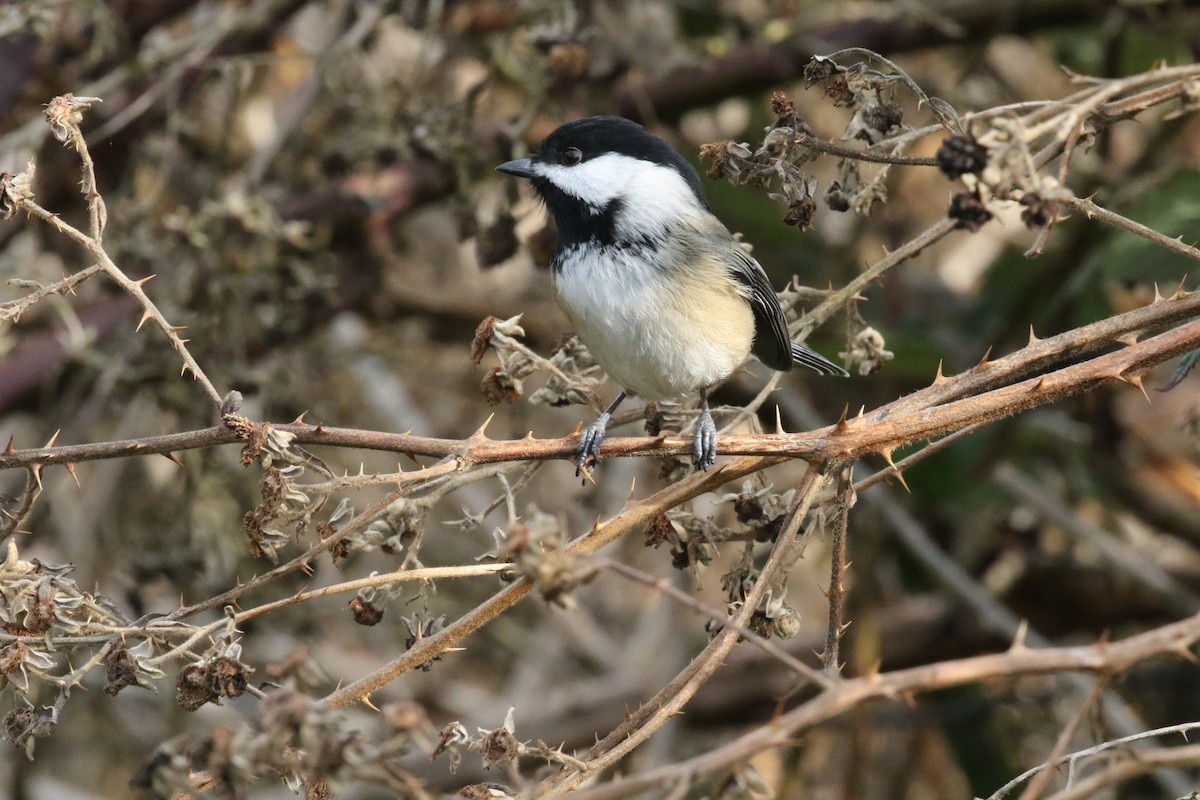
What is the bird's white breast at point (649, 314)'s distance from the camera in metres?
2.92

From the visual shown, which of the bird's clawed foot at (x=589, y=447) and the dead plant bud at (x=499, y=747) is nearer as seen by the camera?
the dead plant bud at (x=499, y=747)

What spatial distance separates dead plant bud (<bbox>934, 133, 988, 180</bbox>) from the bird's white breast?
1.26 metres

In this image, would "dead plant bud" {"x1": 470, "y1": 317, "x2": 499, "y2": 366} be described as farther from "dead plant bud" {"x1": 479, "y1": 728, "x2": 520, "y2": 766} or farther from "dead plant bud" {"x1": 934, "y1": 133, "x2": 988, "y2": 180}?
"dead plant bud" {"x1": 934, "y1": 133, "x2": 988, "y2": 180}

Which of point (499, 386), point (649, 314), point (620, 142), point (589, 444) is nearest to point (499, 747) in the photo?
point (589, 444)

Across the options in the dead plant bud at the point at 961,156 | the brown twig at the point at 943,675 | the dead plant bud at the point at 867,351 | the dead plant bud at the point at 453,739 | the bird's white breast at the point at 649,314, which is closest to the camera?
the brown twig at the point at 943,675

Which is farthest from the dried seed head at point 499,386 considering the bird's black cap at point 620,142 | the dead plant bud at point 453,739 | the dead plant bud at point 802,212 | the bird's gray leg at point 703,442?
the bird's black cap at point 620,142

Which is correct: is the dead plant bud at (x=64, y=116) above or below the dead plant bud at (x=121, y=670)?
above

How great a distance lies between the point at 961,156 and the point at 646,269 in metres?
1.31

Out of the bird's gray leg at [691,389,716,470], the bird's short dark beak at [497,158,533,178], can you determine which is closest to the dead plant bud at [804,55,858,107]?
the bird's gray leg at [691,389,716,470]

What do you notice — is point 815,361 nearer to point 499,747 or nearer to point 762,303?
point 762,303

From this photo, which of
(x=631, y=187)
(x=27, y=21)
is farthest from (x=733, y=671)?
(x=27, y=21)

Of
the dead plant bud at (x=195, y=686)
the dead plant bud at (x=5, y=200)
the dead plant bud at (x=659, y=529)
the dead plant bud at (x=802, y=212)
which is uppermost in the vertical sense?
the dead plant bud at (x=5, y=200)

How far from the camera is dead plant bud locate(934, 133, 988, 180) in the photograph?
67.2 inches

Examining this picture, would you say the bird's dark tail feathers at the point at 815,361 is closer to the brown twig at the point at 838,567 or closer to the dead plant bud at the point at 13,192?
the brown twig at the point at 838,567
